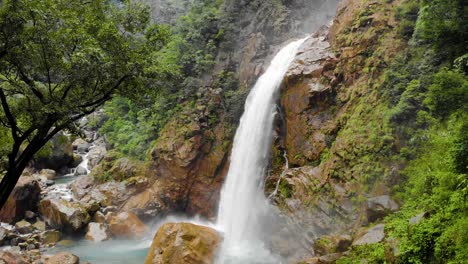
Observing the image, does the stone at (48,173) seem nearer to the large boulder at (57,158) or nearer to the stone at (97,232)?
the large boulder at (57,158)

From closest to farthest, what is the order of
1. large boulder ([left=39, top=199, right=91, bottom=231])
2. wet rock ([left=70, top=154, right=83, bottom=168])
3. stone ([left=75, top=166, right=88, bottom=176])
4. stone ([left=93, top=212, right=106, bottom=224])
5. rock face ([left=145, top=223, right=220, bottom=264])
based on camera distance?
rock face ([left=145, top=223, right=220, bottom=264])
large boulder ([left=39, top=199, right=91, bottom=231])
stone ([left=93, top=212, right=106, bottom=224])
stone ([left=75, top=166, right=88, bottom=176])
wet rock ([left=70, top=154, right=83, bottom=168])

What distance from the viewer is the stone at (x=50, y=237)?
20.3 m

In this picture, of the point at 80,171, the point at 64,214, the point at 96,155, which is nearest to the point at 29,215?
the point at 64,214

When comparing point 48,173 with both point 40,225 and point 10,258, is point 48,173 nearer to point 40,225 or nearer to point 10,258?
point 40,225

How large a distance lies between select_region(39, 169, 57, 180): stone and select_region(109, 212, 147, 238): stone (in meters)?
10.4

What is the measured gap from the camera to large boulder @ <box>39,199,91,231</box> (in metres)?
21.2

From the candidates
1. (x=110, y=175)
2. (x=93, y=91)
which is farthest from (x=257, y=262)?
(x=110, y=175)

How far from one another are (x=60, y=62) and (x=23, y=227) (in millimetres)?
14883

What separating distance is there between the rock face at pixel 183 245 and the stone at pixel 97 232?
7.81 metres

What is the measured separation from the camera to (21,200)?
2219 centimetres

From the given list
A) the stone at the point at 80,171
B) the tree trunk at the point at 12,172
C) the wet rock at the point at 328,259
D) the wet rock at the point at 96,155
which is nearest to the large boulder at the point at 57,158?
the stone at the point at 80,171

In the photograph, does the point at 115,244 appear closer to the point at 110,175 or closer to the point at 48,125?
the point at 110,175

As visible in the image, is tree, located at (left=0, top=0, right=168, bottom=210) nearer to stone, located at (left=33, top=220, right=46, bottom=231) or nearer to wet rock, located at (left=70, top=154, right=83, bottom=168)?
stone, located at (left=33, top=220, right=46, bottom=231)

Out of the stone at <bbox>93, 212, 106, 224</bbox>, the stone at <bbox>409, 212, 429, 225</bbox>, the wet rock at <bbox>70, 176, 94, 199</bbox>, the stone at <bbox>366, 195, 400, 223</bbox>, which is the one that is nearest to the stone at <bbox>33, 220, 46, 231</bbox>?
the stone at <bbox>93, 212, 106, 224</bbox>
